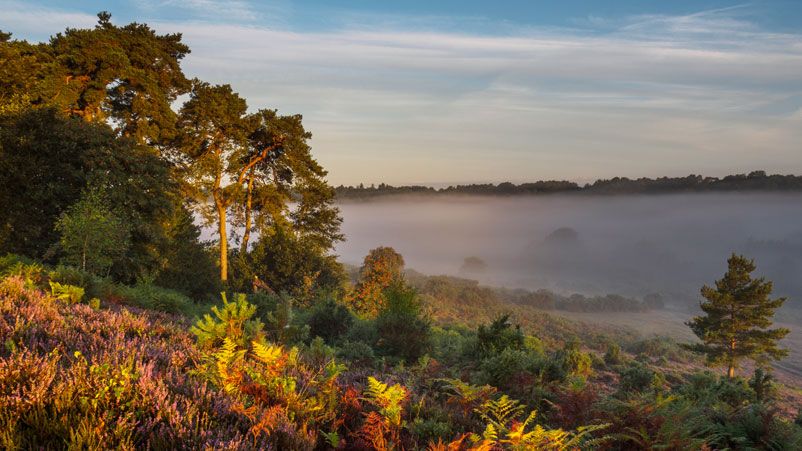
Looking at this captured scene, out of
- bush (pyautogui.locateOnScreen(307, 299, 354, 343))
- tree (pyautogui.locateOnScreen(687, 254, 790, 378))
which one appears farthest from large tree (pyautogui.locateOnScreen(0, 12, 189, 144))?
tree (pyautogui.locateOnScreen(687, 254, 790, 378))

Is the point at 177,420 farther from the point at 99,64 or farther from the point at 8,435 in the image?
the point at 99,64

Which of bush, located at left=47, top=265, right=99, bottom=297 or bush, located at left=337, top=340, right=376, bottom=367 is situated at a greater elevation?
bush, located at left=47, top=265, right=99, bottom=297

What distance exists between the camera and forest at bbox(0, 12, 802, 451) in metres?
3.26

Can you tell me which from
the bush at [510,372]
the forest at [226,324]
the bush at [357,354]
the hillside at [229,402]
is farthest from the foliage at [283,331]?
the bush at [510,372]

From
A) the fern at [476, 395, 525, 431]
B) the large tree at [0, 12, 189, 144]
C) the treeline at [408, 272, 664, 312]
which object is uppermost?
the large tree at [0, 12, 189, 144]

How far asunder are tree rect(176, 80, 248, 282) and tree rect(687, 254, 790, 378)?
4186cm

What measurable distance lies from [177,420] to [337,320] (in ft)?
44.1

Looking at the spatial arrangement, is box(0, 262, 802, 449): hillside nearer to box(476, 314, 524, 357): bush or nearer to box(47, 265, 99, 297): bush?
box(47, 265, 99, 297): bush

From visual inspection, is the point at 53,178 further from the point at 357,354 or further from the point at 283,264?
the point at 357,354

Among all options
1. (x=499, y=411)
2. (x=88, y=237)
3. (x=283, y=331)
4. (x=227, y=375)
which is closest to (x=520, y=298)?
(x=283, y=331)

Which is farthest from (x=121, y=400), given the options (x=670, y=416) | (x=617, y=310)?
(x=617, y=310)

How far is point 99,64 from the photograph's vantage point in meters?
24.8

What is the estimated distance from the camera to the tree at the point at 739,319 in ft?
122

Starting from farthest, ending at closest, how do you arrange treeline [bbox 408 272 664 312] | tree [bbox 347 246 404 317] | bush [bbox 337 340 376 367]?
treeline [bbox 408 272 664 312] < tree [bbox 347 246 404 317] < bush [bbox 337 340 376 367]
